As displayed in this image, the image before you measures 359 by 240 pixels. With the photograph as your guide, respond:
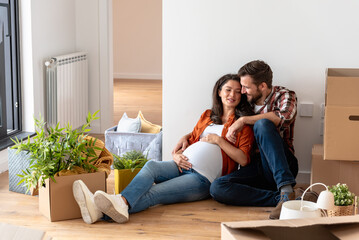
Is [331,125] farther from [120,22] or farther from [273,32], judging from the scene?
[120,22]

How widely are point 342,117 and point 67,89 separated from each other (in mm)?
2514

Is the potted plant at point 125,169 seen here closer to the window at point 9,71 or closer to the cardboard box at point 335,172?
the cardboard box at point 335,172

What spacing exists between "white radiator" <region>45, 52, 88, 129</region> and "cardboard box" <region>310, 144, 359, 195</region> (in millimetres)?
2257

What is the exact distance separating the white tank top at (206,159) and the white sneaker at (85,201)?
653mm

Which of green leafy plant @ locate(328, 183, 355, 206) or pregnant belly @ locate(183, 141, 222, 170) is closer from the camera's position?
green leafy plant @ locate(328, 183, 355, 206)

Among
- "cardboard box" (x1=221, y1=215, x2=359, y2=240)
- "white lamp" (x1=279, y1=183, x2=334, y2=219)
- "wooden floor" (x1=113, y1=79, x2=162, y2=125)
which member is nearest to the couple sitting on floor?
"white lamp" (x1=279, y1=183, x2=334, y2=219)

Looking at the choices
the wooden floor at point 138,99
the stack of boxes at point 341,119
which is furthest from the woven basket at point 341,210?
the wooden floor at point 138,99

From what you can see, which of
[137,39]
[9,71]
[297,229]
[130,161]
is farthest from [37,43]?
[137,39]

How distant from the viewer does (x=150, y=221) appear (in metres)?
2.85

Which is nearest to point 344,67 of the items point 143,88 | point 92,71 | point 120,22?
point 92,71

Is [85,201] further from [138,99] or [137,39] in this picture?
[137,39]

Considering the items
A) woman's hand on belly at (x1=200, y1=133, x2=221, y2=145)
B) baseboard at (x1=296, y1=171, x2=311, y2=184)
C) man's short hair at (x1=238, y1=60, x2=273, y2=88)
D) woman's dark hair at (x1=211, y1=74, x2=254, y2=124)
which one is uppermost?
man's short hair at (x1=238, y1=60, x2=273, y2=88)

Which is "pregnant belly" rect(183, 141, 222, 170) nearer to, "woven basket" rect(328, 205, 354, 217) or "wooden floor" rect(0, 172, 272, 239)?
"wooden floor" rect(0, 172, 272, 239)

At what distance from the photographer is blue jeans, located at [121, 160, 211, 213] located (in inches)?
114
